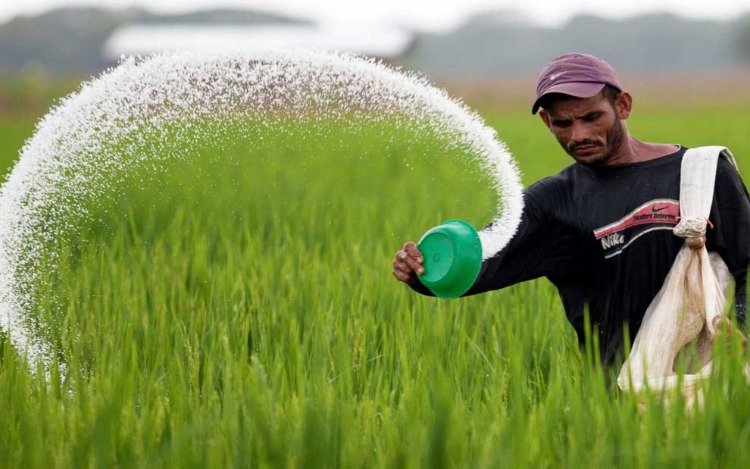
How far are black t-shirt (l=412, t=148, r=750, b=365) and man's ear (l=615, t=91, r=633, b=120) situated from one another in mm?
128

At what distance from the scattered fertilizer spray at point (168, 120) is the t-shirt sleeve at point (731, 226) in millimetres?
451

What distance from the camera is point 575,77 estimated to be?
2.27 metres

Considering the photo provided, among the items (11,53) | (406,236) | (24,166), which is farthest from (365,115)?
(11,53)

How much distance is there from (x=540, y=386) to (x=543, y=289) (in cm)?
111

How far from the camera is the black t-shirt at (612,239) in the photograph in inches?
88.6

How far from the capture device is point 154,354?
8.73 feet

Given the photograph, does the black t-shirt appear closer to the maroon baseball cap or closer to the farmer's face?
the farmer's face

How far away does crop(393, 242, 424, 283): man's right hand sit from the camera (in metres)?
2.18

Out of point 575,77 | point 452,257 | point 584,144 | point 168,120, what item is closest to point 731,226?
point 584,144

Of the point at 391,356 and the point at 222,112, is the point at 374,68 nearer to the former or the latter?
the point at 222,112

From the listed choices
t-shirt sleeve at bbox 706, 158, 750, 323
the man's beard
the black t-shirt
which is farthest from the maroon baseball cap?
t-shirt sleeve at bbox 706, 158, 750, 323

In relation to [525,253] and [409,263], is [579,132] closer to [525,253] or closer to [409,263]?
[525,253]

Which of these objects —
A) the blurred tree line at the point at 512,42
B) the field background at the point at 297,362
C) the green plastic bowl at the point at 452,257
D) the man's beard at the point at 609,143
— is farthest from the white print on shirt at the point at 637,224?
the blurred tree line at the point at 512,42

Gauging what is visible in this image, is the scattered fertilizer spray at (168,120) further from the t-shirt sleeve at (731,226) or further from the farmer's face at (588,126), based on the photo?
the t-shirt sleeve at (731,226)
